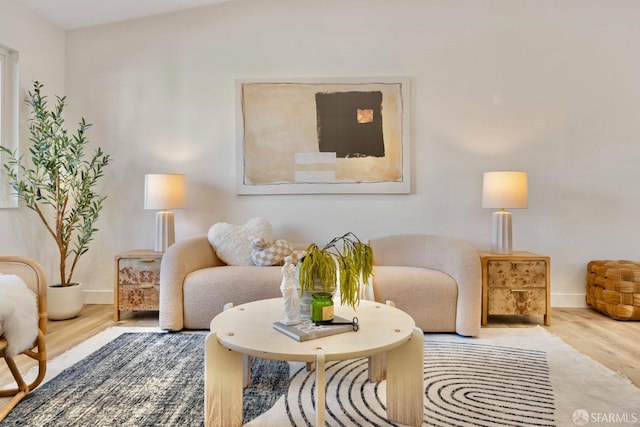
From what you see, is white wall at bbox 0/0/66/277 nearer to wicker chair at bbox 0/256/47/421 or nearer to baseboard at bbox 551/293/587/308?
wicker chair at bbox 0/256/47/421

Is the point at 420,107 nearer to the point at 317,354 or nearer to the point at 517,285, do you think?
the point at 517,285

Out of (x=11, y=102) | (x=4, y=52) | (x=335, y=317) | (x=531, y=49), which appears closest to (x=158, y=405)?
(x=335, y=317)

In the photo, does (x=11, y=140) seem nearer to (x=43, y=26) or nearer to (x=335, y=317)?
(x=43, y=26)

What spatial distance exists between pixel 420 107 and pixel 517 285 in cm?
169

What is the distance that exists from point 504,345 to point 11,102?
13.2ft

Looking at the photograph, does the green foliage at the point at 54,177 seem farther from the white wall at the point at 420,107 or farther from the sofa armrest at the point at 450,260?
the sofa armrest at the point at 450,260

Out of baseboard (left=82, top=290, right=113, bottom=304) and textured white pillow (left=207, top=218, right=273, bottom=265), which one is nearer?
textured white pillow (left=207, top=218, right=273, bottom=265)

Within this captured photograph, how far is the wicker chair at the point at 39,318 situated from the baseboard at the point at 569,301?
12.3 feet

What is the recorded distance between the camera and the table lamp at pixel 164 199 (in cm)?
331

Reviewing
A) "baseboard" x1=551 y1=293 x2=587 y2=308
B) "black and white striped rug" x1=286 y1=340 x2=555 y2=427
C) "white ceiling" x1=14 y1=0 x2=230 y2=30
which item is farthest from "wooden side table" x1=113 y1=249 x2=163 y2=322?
"baseboard" x1=551 y1=293 x2=587 y2=308

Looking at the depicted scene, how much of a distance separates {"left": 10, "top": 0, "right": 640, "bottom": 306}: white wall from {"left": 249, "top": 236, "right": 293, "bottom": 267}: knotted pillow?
67 cm

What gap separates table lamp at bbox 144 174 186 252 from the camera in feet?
10.9

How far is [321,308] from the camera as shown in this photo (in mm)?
1729

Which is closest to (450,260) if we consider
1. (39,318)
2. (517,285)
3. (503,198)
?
(517,285)
